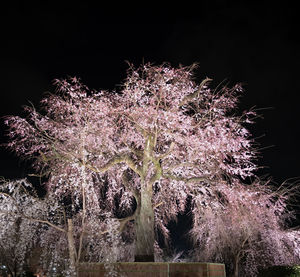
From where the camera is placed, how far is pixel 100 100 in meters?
13.0

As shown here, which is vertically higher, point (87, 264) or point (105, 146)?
point (105, 146)

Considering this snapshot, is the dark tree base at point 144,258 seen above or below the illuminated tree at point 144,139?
below

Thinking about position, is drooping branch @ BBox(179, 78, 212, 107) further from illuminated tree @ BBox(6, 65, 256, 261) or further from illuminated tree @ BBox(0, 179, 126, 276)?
illuminated tree @ BBox(0, 179, 126, 276)

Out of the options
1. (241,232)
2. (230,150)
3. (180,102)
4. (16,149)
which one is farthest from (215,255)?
(16,149)

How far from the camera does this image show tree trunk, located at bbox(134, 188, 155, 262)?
11.6 metres

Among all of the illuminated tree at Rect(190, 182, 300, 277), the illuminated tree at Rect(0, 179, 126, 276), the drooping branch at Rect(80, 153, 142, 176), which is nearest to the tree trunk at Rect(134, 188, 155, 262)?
the illuminated tree at Rect(0, 179, 126, 276)

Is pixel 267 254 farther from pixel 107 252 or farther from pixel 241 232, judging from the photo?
pixel 107 252

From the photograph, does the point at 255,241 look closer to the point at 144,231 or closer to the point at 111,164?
the point at 144,231

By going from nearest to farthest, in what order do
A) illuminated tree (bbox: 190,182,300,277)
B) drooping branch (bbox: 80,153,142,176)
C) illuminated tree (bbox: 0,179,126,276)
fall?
1. illuminated tree (bbox: 0,179,126,276)
2. drooping branch (bbox: 80,153,142,176)
3. illuminated tree (bbox: 190,182,300,277)

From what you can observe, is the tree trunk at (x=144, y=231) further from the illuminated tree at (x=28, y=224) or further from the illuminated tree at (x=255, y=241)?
A: the illuminated tree at (x=255, y=241)

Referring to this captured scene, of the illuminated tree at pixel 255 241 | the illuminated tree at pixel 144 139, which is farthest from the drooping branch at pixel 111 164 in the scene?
the illuminated tree at pixel 255 241

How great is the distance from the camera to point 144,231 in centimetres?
1197

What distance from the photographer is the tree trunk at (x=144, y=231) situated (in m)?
11.6

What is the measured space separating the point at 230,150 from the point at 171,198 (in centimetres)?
331
